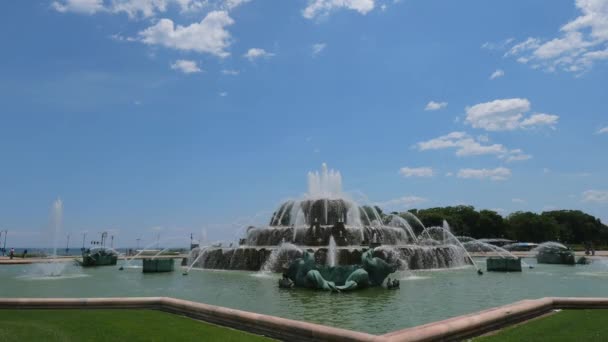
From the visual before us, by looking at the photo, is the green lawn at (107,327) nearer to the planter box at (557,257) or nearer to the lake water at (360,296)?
the lake water at (360,296)

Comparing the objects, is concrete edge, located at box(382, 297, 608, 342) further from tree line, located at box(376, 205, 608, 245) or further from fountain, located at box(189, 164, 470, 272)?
tree line, located at box(376, 205, 608, 245)

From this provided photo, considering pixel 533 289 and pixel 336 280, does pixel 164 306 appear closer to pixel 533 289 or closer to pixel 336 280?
pixel 336 280

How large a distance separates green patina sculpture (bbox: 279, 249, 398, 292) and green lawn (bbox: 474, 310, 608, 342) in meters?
6.37

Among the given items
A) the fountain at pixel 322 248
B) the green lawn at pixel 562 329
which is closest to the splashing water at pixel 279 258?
the fountain at pixel 322 248

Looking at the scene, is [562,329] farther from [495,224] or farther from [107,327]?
[495,224]

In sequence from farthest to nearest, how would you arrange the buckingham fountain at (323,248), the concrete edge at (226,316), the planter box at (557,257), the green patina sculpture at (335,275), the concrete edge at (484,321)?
the planter box at (557,257)
the buckingham fountain at (323,248)
the green patina sculpture at (335,275)
the concrete edge at (226,316)
the concrete edge at (484,321)

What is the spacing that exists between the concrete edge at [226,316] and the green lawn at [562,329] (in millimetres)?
Answer: 2730

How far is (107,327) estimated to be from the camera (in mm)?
9062

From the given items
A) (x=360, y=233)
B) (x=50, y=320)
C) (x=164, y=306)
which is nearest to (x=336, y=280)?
(x=164, y=306)

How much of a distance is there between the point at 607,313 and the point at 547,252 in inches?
1140

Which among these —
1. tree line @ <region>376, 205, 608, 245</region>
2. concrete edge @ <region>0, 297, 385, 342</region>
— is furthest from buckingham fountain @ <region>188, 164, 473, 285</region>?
tree line @ <region>376, 205, 608, 245</region>

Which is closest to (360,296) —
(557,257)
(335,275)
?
(335,275)

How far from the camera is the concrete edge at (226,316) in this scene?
24.6 ft

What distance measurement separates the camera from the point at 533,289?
1666 centimetres
